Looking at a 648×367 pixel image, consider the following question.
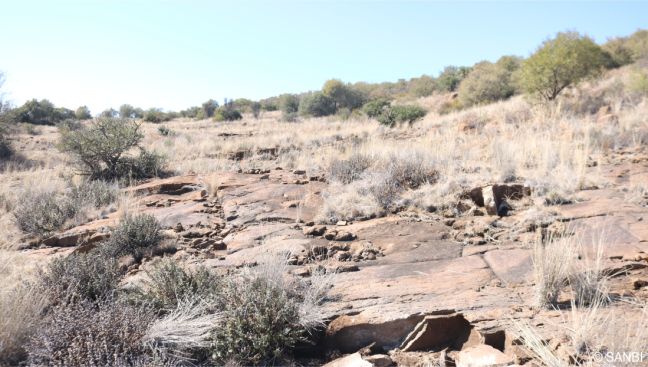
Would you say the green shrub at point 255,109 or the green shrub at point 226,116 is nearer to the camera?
the green shrub at point 226,116

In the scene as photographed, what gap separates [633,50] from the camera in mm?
24328

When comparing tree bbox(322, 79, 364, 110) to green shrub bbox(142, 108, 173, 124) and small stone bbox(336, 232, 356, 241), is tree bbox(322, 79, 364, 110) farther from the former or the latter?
small stone bbox(336, 232, 356, 241)

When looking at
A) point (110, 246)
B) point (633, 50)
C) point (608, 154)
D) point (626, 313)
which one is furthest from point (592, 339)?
point (633, 50)

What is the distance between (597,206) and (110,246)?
6.16 metres

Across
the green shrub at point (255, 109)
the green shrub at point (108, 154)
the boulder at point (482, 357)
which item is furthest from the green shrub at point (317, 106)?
the boulder at point (482, 357)

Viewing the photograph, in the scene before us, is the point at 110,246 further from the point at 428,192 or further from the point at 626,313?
the point at 626,313

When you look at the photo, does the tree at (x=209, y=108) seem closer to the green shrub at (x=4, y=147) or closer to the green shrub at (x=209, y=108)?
the green shrub at (x=209, y=108)

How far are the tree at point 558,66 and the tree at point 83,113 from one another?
1368 inches

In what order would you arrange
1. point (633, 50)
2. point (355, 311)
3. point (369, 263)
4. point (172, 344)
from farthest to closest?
point (633, 50)
point (369, 263)
point (355, 311)
point (172, 344)

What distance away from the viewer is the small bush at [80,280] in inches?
149
